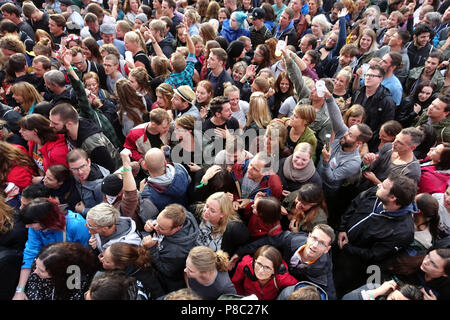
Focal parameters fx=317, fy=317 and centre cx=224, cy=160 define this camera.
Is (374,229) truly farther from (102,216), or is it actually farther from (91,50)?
→ (91,50)

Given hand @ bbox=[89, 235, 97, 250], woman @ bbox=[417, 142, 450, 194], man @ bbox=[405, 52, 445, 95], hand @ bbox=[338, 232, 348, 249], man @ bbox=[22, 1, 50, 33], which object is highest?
man @ bbox=[22, 1, 50, 33]

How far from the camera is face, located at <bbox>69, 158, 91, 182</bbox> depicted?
2996 mm

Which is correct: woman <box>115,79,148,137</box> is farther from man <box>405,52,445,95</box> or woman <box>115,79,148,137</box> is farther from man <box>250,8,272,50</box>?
man <box>405,52,445,95</box>

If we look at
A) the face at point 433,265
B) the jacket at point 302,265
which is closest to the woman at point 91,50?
the jacket at point 302,265

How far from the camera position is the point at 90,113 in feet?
12.7

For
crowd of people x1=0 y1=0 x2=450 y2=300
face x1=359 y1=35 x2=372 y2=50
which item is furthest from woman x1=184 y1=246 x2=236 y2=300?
face x1=359 y1=35 x2=372 y2=50

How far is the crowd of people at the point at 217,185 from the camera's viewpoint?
8.26 ft

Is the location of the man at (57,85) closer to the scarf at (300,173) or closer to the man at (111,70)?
the man at (111,70)

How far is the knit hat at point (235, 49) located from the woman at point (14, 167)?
3759mm

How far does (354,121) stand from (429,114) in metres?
0.98

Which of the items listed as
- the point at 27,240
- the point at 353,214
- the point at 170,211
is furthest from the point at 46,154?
the point at 353,214

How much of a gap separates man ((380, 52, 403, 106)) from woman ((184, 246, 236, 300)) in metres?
3.73

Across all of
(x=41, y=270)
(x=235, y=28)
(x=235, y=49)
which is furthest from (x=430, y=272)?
(x=235, y=28)

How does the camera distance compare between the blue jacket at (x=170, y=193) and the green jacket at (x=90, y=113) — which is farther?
the green jacket at (x=90, y=113)
